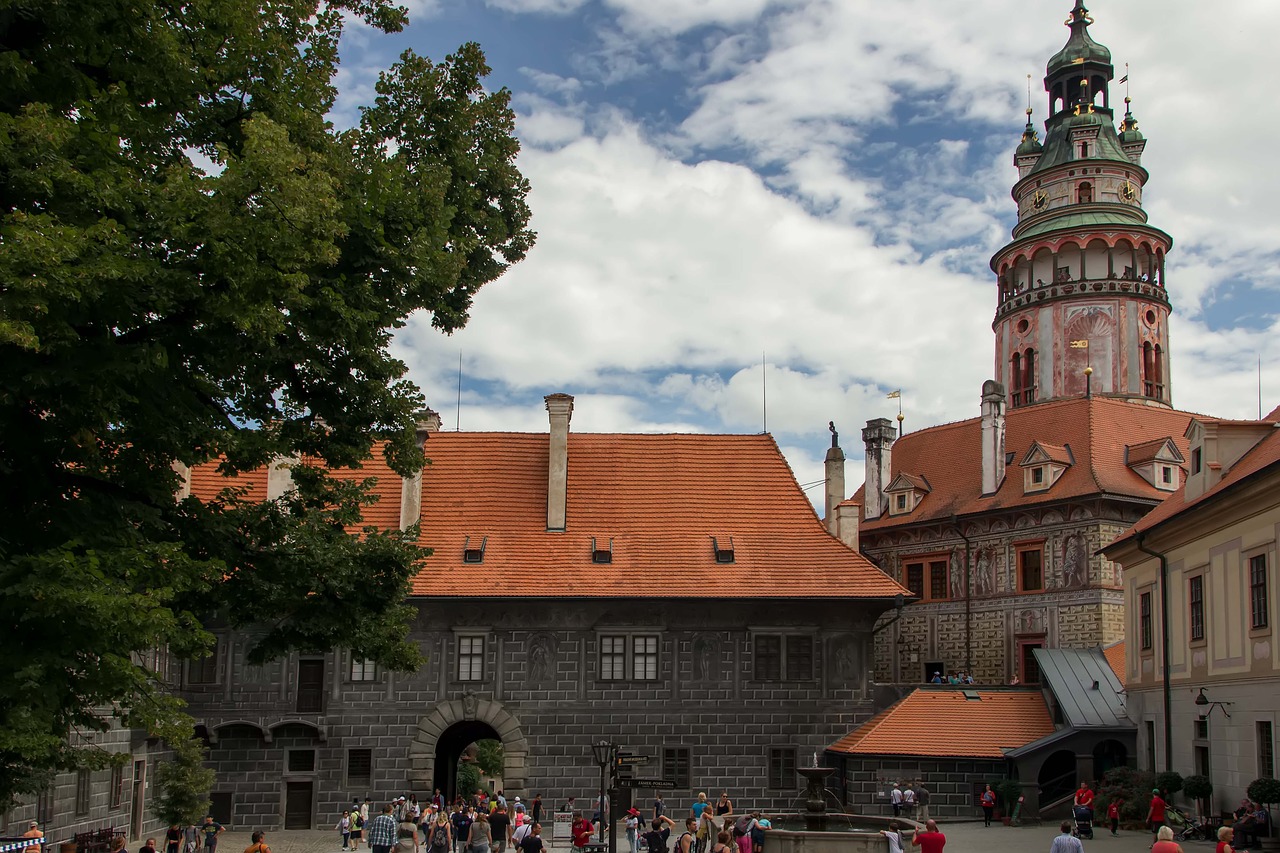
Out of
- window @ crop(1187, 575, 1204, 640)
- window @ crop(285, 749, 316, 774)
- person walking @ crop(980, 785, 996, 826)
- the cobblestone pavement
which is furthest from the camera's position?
window @ crop(285, 749, 316, 774)

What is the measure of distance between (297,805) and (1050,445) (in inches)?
901

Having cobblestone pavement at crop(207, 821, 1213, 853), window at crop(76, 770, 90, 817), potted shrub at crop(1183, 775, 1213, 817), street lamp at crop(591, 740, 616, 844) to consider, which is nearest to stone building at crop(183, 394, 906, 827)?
street lamp at crop(591, 740, 616, 844)

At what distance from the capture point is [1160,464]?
36812 millimetres

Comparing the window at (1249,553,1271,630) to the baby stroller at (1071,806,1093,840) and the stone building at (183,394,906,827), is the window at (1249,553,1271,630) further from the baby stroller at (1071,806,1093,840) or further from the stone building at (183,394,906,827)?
the stone building at (183,394,906,827)

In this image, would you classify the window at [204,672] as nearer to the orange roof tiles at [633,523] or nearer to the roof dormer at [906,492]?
the orange roof tiles at [633,523]

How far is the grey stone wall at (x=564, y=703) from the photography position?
96.3ft

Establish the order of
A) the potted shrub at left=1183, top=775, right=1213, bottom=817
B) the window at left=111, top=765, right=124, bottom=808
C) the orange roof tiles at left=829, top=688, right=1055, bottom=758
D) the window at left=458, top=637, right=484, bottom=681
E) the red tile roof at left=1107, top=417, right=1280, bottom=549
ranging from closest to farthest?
the red tile roof at left=1107, top=417, right=1280, bottom=549
the potted shrub at left=1183, top=775, right=1213, bottom=817
the window at left=111, top=765, right=124, bottom=808
the orange roof tiles at left=829, top=688, right=1055, bottom=758
the window at left=458, top=637, right=484, bottom=681

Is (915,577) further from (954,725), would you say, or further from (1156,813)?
(1156,813)

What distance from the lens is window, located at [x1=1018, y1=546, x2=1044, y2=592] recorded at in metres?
36.4

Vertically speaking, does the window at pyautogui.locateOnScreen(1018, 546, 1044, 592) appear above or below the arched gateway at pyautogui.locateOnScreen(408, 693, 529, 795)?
above

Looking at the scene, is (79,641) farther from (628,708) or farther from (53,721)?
(628,708)

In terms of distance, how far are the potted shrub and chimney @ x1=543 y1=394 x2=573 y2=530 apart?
48.8ft

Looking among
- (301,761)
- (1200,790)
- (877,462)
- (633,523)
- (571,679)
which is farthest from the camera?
(877,462)

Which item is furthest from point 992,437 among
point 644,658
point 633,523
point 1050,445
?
point 644,658
